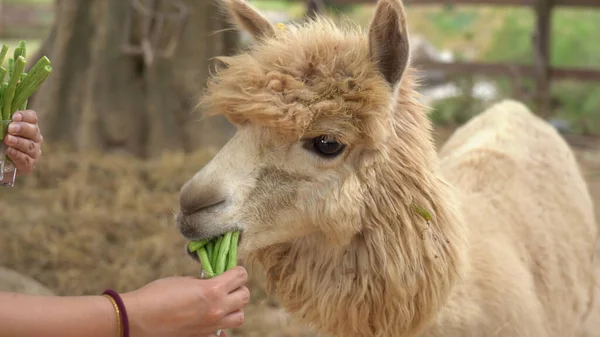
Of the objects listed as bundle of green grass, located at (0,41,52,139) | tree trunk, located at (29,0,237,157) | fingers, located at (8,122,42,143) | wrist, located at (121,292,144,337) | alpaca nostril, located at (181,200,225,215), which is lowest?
tree trunk, located at (29,0,237,157)

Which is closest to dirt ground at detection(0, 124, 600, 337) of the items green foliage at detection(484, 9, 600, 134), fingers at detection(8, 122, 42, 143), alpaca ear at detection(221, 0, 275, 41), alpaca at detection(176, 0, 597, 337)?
alpaca at detection(176, 0, 597, 337)

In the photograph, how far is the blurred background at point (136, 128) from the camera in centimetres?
449

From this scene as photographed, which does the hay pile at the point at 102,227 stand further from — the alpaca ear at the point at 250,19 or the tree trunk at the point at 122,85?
the alpaca ear at the point at 250,19

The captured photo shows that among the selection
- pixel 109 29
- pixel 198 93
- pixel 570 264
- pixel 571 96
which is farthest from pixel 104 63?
pixel 571 96

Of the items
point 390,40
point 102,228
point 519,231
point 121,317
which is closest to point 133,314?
point 121,317

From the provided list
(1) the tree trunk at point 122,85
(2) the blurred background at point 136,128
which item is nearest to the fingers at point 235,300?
(2) the blurred background at point 136,128

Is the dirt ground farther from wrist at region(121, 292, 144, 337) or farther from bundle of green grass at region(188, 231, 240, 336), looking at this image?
wrist at region(121, 292, 144, 337)

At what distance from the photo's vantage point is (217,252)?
2.05 m

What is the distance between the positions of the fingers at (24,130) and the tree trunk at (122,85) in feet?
13.3

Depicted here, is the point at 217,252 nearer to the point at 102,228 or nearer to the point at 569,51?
the point at 102,228

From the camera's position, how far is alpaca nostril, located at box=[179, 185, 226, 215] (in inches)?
79.6

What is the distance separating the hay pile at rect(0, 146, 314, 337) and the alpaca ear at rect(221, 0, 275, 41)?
1631mm

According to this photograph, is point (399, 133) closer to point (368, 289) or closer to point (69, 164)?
point (368, 289)

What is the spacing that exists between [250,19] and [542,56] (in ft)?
22.4
